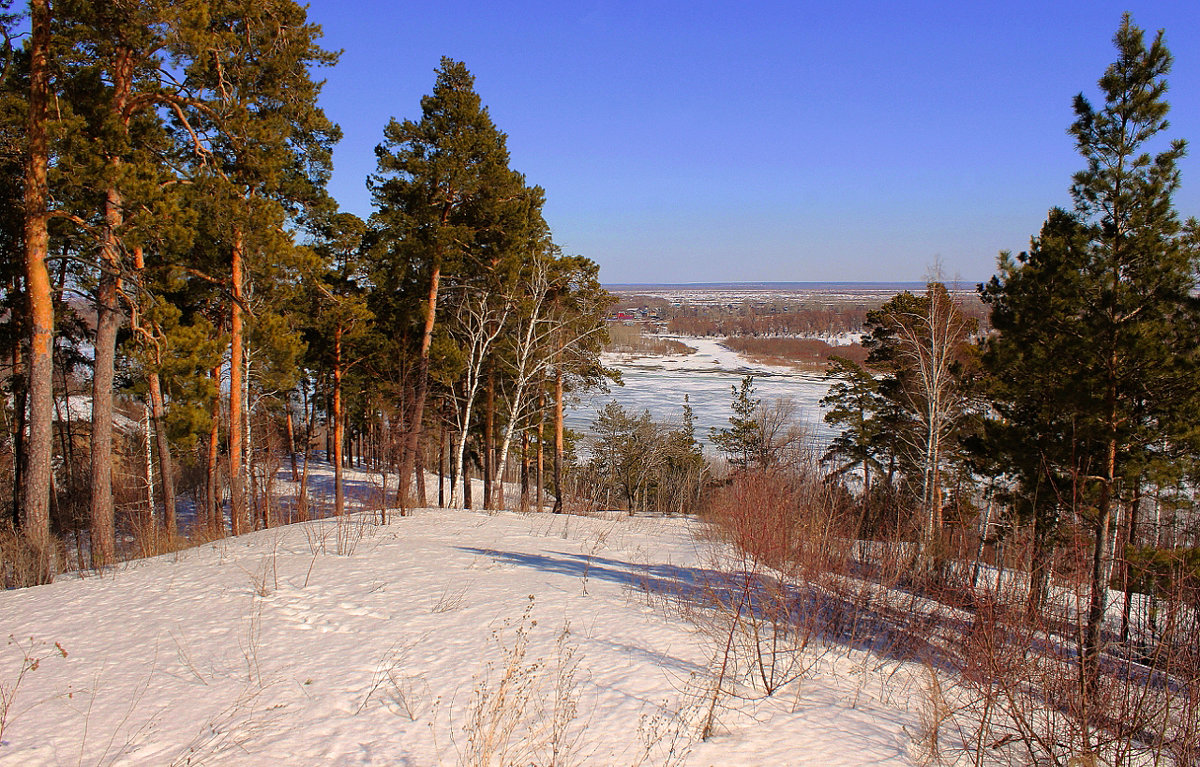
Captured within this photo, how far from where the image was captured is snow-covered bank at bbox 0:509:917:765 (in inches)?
144

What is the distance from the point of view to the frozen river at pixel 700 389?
50.9m

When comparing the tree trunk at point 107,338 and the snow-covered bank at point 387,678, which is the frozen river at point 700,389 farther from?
the snow-covered bank at point 387,678

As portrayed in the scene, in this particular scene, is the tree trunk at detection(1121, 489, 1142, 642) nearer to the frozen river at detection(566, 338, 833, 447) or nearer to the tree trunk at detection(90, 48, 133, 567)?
the tree trunk at detection(90, 48, 133, 567)

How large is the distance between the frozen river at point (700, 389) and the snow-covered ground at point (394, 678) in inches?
1207

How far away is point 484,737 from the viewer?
366cm

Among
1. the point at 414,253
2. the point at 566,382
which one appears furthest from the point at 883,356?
the point at 414,253

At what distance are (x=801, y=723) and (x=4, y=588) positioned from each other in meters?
8.93

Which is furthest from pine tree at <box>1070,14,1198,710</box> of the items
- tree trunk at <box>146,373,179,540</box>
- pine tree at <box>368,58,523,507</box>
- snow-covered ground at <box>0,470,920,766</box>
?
tree trunk at <box>146,373,179,540</box>

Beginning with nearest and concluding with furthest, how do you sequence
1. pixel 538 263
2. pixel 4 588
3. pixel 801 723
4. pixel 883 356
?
pixel 801 723 < pixel 4 588 < pixel 538 263 < pixel 883 356

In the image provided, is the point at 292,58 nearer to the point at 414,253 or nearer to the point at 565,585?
the point at 414,253

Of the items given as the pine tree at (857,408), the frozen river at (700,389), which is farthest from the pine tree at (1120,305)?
the frozen river at (700,389)

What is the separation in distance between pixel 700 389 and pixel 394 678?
6598 centimetres

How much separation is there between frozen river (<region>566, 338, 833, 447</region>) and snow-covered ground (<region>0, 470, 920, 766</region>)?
30.7 m

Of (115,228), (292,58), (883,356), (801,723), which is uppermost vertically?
→ (292,58)
